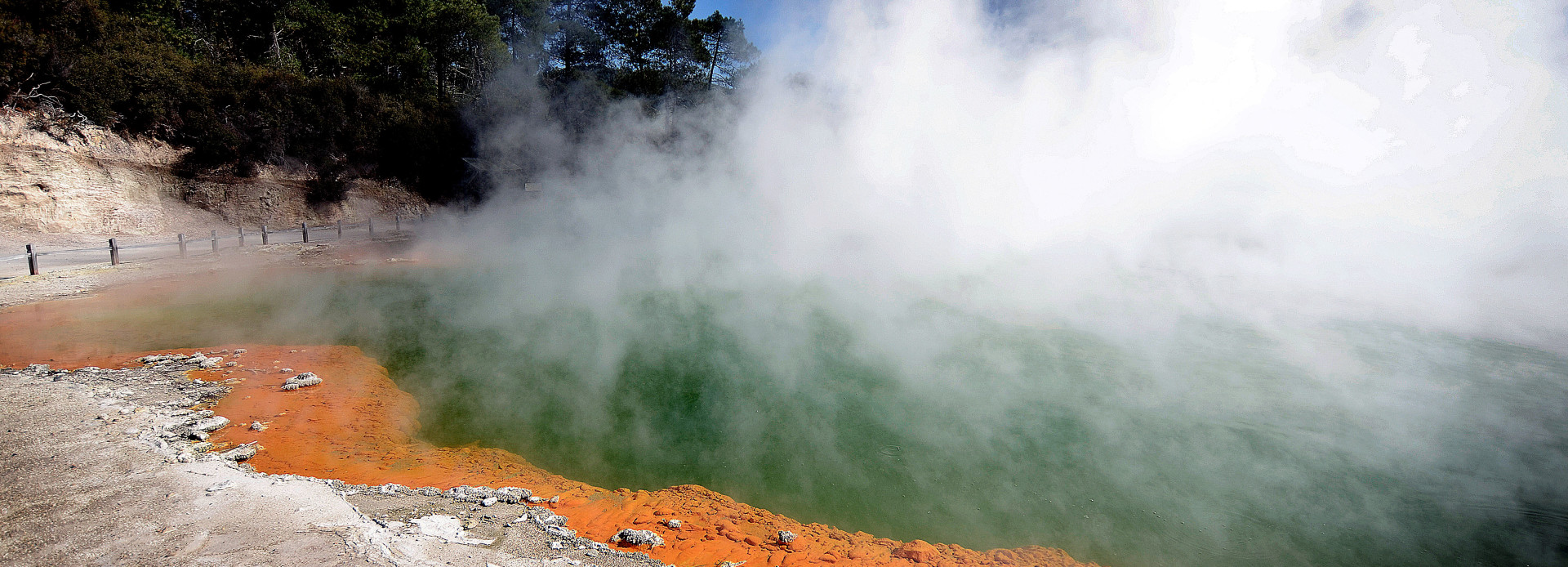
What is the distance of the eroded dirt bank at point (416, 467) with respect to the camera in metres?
3.40

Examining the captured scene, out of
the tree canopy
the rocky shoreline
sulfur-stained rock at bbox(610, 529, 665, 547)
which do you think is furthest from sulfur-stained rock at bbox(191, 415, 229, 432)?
the tree canopy

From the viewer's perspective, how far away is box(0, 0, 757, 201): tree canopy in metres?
12.9

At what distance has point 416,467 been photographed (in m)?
4.13

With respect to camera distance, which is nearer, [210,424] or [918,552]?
[918,552]

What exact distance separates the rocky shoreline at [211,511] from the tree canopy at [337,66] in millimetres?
10984

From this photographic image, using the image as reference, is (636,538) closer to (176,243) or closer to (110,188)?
(176,243)

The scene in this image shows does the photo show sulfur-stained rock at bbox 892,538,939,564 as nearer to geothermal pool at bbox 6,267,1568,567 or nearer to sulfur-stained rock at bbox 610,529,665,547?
geothermal pool at bbox 6,267,1568,567

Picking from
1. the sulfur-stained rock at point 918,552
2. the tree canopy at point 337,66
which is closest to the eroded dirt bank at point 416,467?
the sulfur-stained rock at point 918,552

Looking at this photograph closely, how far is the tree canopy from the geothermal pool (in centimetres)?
852

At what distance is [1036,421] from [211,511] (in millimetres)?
5432

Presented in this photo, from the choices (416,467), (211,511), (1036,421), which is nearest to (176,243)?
(416,467)

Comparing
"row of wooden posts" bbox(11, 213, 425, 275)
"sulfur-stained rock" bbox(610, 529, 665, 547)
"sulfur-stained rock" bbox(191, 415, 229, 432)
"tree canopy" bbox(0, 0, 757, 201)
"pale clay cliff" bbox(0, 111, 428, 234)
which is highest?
"tree canopy" bbox(0, 0, 757, 201)

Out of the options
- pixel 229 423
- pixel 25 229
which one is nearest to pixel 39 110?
pixel 25 229

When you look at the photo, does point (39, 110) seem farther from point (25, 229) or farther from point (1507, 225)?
point (1507, 225)
